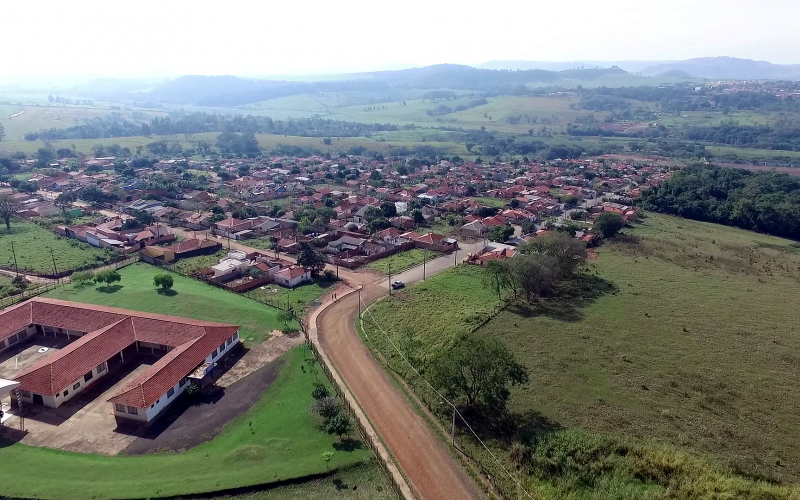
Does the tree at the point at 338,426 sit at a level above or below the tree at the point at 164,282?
below

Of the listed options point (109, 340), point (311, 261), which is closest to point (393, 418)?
point (109, 340)

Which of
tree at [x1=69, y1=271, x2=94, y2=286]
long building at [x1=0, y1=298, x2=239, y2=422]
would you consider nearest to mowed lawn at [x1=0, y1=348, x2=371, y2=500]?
long building at [x1=0, y1=298, x2=239, y2=422]

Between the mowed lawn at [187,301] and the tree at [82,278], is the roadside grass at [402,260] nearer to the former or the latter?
the mowed lawn at [187,301]

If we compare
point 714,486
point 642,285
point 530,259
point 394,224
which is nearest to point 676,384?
point 714,486

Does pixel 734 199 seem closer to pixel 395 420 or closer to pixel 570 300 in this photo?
pixel 570 300

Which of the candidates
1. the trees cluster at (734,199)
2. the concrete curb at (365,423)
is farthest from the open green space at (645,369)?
the trees cluster at (734,199)

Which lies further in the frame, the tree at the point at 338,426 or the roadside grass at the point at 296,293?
the roadside grass at the point at 296,293
